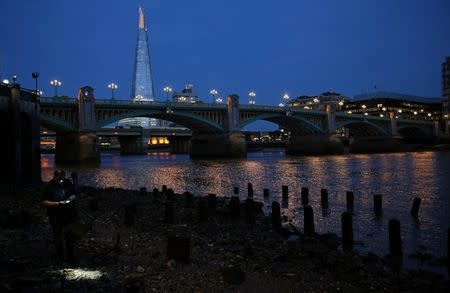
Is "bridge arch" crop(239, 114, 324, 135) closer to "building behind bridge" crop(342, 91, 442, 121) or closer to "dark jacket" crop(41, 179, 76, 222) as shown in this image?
"dark jacket" crop(41, 179, 76, 222)

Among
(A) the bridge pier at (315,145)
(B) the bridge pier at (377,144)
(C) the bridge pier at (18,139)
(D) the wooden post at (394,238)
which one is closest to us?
(D) the wooden post at (394,238)

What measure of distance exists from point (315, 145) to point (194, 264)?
9562 cm

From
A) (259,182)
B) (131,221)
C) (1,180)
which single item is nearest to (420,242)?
(131,221)

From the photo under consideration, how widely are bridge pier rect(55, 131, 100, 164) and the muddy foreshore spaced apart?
54.6 metres

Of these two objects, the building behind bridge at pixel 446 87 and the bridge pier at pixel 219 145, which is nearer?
the bridge pier at pixel 219 145

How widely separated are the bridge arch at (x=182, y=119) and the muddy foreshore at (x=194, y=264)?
58.8 meters

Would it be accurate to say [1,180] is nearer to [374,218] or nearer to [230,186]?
[230,186]

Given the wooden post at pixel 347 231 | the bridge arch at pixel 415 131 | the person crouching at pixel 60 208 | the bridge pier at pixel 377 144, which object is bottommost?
the wooden post at pixel 347 231

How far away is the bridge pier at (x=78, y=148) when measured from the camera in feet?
225

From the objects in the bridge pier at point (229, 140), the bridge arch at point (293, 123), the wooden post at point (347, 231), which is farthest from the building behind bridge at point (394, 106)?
the wooden post at point (347, 231)

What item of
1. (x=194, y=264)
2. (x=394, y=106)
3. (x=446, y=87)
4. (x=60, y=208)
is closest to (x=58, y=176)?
(x=60, y=208)

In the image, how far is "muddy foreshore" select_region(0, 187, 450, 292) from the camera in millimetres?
8594

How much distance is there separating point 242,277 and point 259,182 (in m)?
29.5

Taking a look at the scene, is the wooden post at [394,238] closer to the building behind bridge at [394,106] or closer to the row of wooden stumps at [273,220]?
the row of wooden stumps at [273,220]
